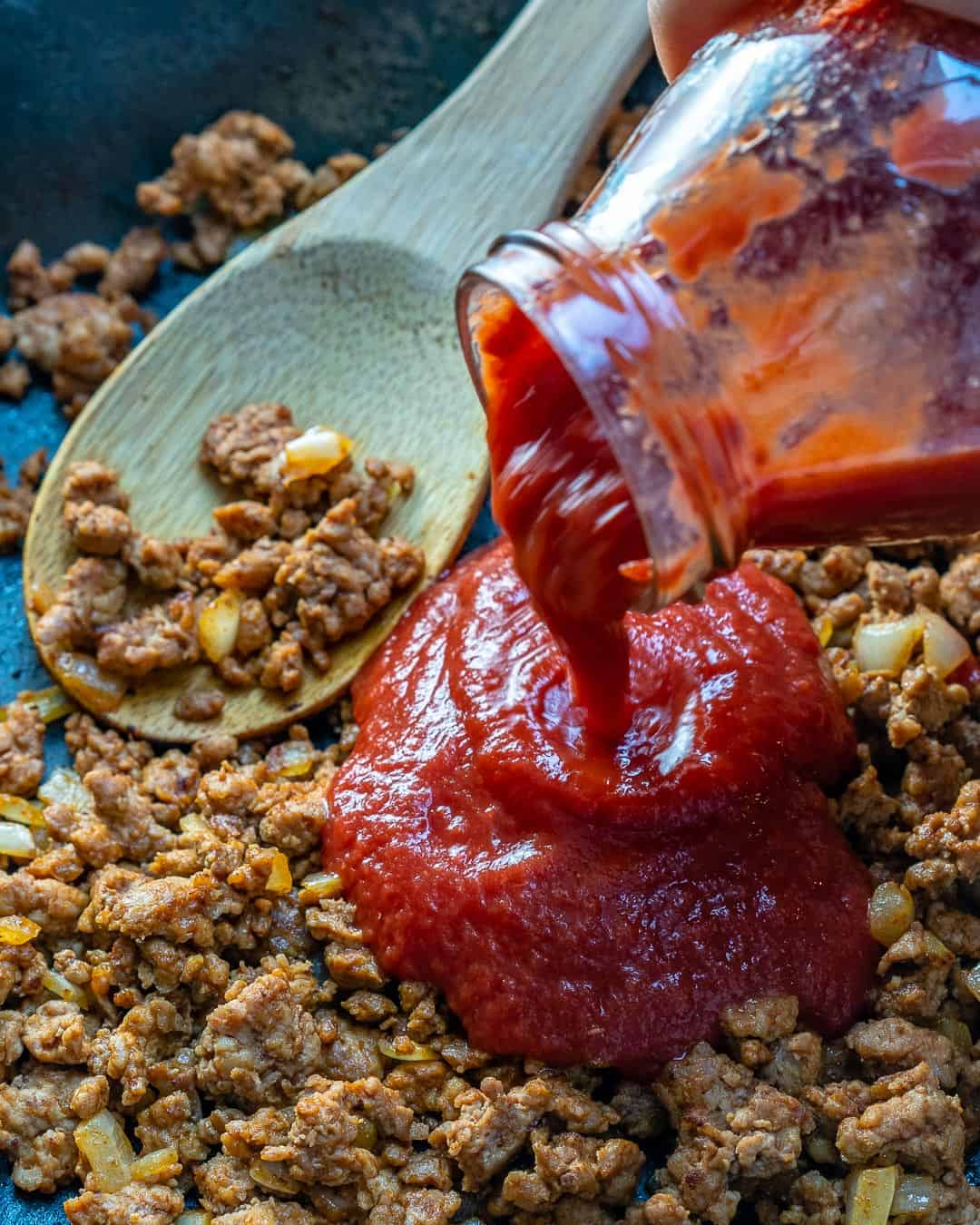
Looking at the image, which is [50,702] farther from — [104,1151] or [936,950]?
[936,950]

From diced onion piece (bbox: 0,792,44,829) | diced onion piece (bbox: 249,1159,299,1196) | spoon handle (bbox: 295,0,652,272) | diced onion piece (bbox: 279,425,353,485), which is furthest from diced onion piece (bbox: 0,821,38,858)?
spoon handle (bbox: 295,0,652,272)

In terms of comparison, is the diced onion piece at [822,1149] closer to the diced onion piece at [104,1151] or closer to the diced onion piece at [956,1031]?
the diced onion piece at [956,1031]

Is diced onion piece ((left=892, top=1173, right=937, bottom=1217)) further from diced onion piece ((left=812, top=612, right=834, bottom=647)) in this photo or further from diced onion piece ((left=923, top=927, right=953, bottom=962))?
diced onion piece ((left=812, top=612, right=834, bottom=647))

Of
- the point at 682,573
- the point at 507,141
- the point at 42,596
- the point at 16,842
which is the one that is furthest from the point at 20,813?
the point at 507,141

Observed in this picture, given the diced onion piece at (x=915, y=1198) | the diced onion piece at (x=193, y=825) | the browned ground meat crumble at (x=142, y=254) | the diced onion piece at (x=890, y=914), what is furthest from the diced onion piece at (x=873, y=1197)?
the browned ground meat crumble at (x=142, y=254)

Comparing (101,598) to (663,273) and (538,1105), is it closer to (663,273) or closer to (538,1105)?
(538,1105)

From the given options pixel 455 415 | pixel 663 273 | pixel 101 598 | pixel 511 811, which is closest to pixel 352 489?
pixel 455 415
